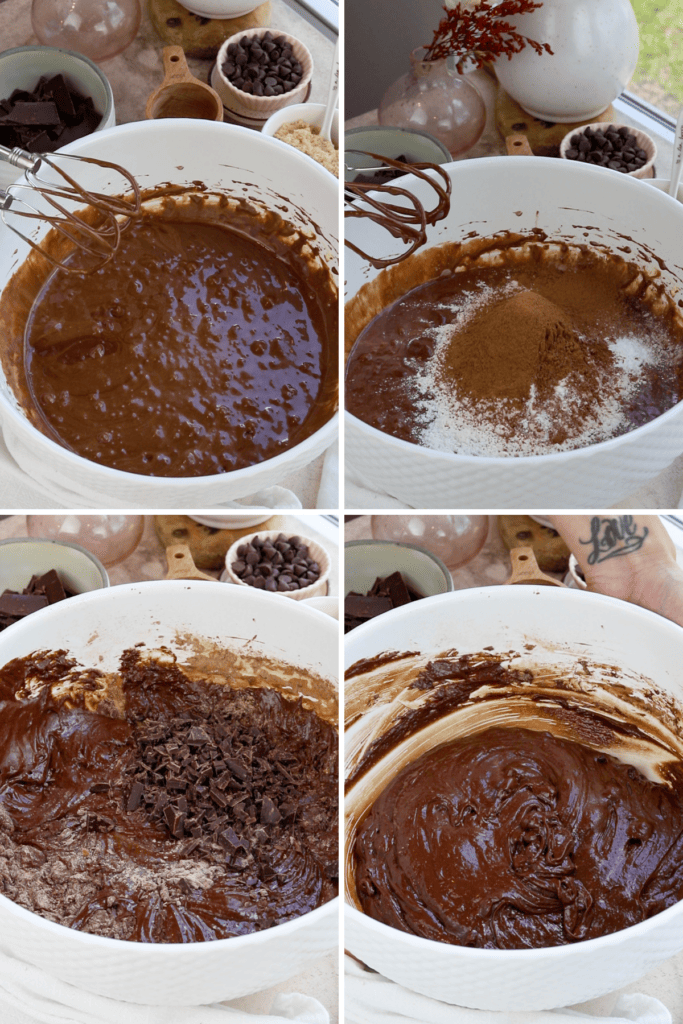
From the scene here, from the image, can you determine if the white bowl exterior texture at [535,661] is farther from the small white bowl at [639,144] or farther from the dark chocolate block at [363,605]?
the small white bowl at [639,144]

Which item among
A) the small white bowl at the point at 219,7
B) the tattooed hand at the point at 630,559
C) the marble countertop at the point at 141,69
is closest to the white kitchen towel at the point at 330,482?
the marble countertop at the point at 141,69

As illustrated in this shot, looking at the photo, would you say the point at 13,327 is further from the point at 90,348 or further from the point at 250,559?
the point at 250,559

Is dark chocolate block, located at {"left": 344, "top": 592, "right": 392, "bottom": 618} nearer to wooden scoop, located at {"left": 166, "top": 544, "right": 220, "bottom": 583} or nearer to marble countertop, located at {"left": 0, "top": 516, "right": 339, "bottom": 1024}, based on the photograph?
marble countertop, located at {"left": 0, "top": 516, "right": 339, "bottom": 1024}

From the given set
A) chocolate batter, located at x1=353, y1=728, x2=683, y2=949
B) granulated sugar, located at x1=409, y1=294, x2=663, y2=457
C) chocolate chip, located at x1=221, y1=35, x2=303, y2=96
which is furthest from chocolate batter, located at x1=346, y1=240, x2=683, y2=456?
chocolate batter, located at x1=353, y1=728, x2=683, y2=949

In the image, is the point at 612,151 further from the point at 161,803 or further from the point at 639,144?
the point at 161,803

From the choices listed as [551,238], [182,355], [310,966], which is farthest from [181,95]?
[310,966]
